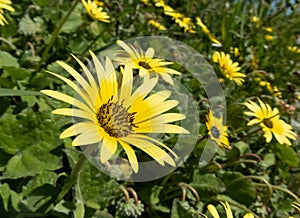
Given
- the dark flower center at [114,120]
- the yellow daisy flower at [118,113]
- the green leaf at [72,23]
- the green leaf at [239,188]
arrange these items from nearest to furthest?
the yellow daisy flower at [118,113] < the dark flower center at [114,120] < the green leaf at [239,188] < the green leaf at [72,23]

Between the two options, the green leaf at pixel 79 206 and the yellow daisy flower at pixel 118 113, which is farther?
the green leaf at pixel 79 206

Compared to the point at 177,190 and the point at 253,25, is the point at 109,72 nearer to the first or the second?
the point at 177,190

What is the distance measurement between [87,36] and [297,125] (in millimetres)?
1169

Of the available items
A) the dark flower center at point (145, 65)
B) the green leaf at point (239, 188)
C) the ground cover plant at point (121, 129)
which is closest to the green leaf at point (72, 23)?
the ground cover plant at point (121, 129)

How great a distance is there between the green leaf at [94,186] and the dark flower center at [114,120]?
0.27 metres

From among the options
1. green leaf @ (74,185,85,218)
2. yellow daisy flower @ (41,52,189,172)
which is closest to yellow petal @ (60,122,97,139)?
yellow daisy flower @ (41,52,189,172)

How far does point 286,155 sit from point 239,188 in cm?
42

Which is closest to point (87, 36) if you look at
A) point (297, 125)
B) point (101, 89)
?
point (297, 125)

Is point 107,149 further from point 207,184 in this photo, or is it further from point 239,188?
point 239,188

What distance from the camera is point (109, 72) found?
1255mm

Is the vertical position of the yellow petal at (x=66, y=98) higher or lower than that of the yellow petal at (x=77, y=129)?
higher

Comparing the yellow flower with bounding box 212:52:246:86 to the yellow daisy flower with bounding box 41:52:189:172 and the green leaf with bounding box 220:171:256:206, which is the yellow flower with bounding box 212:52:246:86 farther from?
the yellow daisy flower with bounding box 41:52:189:172

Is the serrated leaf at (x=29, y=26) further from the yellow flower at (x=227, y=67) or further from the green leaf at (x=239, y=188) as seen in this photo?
the green leaf at (x=239, y=188)

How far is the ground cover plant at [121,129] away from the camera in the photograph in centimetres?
120
